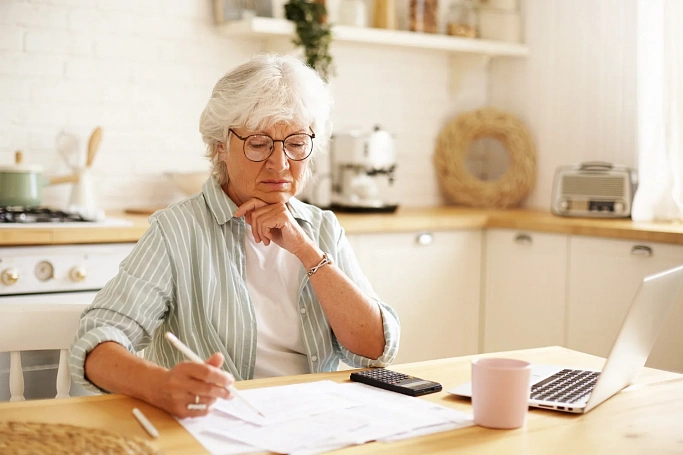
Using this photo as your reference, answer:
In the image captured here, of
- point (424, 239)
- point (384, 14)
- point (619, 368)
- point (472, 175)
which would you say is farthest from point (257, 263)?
point (472, 175)

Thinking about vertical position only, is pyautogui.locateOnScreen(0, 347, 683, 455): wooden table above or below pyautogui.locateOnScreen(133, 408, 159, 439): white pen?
below

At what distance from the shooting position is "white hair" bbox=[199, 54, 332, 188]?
169cm

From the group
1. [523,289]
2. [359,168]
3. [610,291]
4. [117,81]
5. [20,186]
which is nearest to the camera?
[20,186]

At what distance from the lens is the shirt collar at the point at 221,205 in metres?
1.72

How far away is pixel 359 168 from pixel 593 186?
3.14 feet

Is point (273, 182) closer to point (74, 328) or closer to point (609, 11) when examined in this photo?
point (74, 328)

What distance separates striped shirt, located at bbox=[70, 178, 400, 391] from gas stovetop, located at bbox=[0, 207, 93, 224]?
1.03 metres

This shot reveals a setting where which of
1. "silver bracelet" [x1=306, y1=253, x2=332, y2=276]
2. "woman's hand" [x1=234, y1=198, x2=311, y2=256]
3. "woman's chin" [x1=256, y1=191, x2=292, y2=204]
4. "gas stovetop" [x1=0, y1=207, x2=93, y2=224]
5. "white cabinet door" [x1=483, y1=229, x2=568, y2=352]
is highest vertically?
"woman's chin" [x1=256, y1=191, x2=292, y2=204]

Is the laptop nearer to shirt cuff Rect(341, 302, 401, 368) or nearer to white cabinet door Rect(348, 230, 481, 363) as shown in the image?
shirt cuff Rect(341, 302, 401, 368)

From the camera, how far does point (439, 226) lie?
131 inches

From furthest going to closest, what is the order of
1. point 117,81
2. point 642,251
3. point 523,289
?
1. point 523,289
2. point 117,81
3. point 642,251

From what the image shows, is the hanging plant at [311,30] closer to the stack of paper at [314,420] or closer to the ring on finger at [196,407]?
the stack of paper at [314,420]

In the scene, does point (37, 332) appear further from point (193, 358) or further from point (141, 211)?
point (141, 211)

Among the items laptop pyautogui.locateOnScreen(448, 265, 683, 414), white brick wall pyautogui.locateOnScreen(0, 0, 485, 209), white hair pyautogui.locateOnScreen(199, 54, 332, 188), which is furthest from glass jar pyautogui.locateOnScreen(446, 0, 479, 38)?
laptop pyautogui.locateOnScreen(448, 265, 683, 414)
